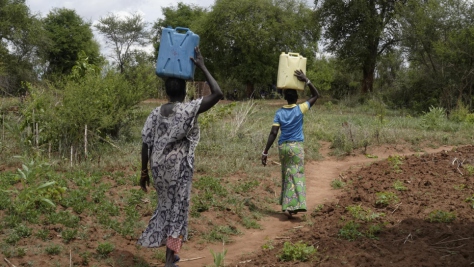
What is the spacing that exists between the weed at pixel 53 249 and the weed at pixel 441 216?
3837mm

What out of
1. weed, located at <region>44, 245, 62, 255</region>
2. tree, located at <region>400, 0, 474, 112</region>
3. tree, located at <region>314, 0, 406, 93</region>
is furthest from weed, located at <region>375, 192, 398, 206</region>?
tree, located at <region>314, 0, 406, 93</region>

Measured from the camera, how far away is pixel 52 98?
27.0 ft

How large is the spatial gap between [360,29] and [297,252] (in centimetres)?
2279

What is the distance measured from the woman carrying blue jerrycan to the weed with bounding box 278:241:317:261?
1.00m

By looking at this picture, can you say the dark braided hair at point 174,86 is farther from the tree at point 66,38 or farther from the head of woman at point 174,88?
the tree at point 66,38

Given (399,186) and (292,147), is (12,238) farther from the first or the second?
(399,186)

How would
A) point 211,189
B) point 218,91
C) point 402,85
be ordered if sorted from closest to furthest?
point 218,91 < point 211,189 < point 402,85

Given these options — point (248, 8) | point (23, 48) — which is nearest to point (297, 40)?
point (248, 8)

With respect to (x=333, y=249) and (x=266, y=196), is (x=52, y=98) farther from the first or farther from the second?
(x=333, y=249)

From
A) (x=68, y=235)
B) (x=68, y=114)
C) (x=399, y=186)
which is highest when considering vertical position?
(x=68, y=114)

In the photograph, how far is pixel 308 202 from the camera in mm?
7734

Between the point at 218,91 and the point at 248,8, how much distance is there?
30094 mm

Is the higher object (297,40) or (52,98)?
(297,40)

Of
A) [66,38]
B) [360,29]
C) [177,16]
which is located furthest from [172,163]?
[177,16]
